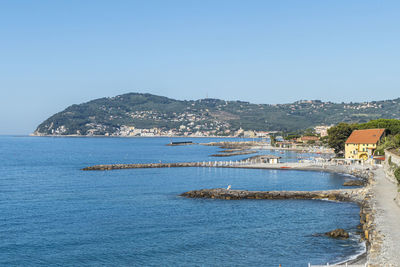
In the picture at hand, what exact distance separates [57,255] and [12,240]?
511 centimetres

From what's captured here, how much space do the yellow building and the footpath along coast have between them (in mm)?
5534

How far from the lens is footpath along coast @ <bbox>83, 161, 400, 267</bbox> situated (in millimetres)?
21047

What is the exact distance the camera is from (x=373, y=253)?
2059 centimetres

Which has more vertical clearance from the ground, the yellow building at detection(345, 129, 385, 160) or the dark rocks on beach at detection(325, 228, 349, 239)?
the yellow building at detection(345, 129, 385, 160)

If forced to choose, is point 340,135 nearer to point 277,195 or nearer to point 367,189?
point 367,189

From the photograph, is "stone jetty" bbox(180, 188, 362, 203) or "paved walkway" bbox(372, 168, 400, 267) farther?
"stone jetty" bbox(180, 188, 362, 203)

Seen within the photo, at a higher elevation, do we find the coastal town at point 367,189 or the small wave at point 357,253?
the coastal town at point 367,189

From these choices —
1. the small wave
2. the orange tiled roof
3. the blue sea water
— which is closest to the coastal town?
the orange tiled roof

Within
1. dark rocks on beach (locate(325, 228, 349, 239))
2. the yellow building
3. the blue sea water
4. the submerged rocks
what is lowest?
the blue sea water

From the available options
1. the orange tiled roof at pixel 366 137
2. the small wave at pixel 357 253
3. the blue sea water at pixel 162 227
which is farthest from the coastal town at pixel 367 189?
the blue sea water at pixel 162 227

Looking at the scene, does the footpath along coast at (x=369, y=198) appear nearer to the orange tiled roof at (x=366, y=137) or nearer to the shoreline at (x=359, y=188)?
the shoreline at (x=359, y=188)

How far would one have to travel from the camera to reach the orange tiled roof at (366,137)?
68631 millimetres

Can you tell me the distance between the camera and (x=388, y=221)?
86.9 ft

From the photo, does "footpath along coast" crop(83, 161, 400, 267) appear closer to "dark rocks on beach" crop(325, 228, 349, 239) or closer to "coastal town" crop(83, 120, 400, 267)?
"coastal town" crop(83, 120, 400, 267)
